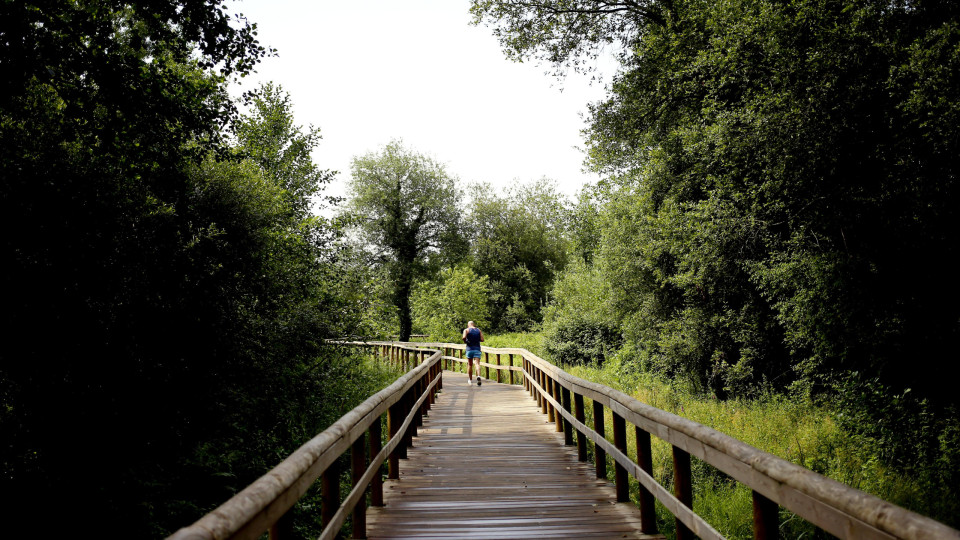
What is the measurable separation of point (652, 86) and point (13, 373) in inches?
573

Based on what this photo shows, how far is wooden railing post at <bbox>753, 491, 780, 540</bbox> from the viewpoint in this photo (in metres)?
2.49

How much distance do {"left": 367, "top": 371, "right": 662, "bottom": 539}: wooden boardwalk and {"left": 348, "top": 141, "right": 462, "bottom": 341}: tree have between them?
3011 cm

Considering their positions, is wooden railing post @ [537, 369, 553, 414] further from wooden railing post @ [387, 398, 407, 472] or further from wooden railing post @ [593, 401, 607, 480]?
wooden railing post @ [387, 398, 407, 472]

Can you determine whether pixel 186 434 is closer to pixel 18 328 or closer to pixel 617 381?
pixel 18 328

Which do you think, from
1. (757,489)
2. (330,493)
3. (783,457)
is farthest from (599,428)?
(783,457)

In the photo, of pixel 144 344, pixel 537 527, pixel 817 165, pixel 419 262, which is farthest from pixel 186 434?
pixel 419 262

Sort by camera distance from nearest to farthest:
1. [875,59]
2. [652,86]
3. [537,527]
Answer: [537,527] < [875,59] < [652,86]

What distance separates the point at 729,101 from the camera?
1266 cm

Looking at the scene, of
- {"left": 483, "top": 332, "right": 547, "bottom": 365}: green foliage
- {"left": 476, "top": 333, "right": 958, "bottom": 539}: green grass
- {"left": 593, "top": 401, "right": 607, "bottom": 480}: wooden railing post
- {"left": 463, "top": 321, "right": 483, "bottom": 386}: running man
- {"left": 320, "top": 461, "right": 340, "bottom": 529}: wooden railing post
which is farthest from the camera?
{"left": 483, "top": 332, "right": 547, "bottom": 365}: green foliage

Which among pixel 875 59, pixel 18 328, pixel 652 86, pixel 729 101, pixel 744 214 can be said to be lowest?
pixel 18 328

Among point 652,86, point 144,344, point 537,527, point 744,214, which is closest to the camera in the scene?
point 537,527

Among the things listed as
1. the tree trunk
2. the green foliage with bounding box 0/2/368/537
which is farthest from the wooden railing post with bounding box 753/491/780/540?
the tree trunk

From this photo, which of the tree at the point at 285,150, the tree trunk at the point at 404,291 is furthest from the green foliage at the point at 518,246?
the tree at the point at 285,150

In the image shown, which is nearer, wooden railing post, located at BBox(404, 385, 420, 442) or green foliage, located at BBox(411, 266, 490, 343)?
wooden railing post, located at BBox(404, 385, 420, 442)
